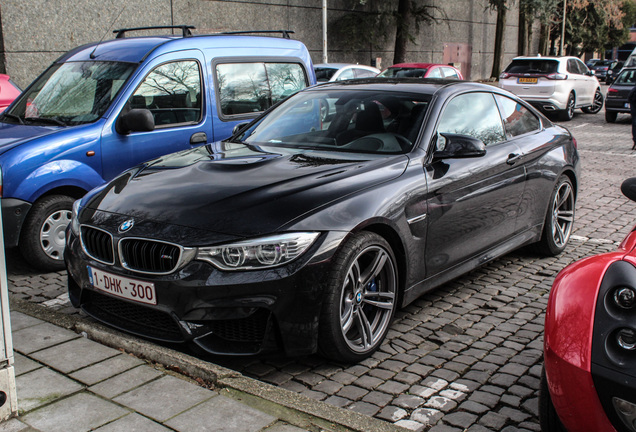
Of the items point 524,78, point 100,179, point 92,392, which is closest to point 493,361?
point 92,392

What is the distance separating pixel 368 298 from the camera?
416cm

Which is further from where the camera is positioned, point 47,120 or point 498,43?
point 498,43

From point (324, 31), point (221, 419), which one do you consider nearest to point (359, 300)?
point (221, 419)

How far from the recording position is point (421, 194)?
14.7 feet

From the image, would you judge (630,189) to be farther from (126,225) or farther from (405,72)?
(405,72)

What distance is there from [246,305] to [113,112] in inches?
128

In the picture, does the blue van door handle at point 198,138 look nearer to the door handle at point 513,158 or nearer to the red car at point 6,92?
the door handle at point 513,158

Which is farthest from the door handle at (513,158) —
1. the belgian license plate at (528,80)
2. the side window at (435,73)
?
the belgian license plate at (528,80)

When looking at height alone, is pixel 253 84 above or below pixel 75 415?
above

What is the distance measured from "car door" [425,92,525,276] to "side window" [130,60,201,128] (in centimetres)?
275

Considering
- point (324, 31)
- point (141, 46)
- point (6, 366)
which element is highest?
point (324, 31)

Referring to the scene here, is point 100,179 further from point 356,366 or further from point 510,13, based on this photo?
point 510,13

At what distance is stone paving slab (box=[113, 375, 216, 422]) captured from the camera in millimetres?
3088

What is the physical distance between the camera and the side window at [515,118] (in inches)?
228
